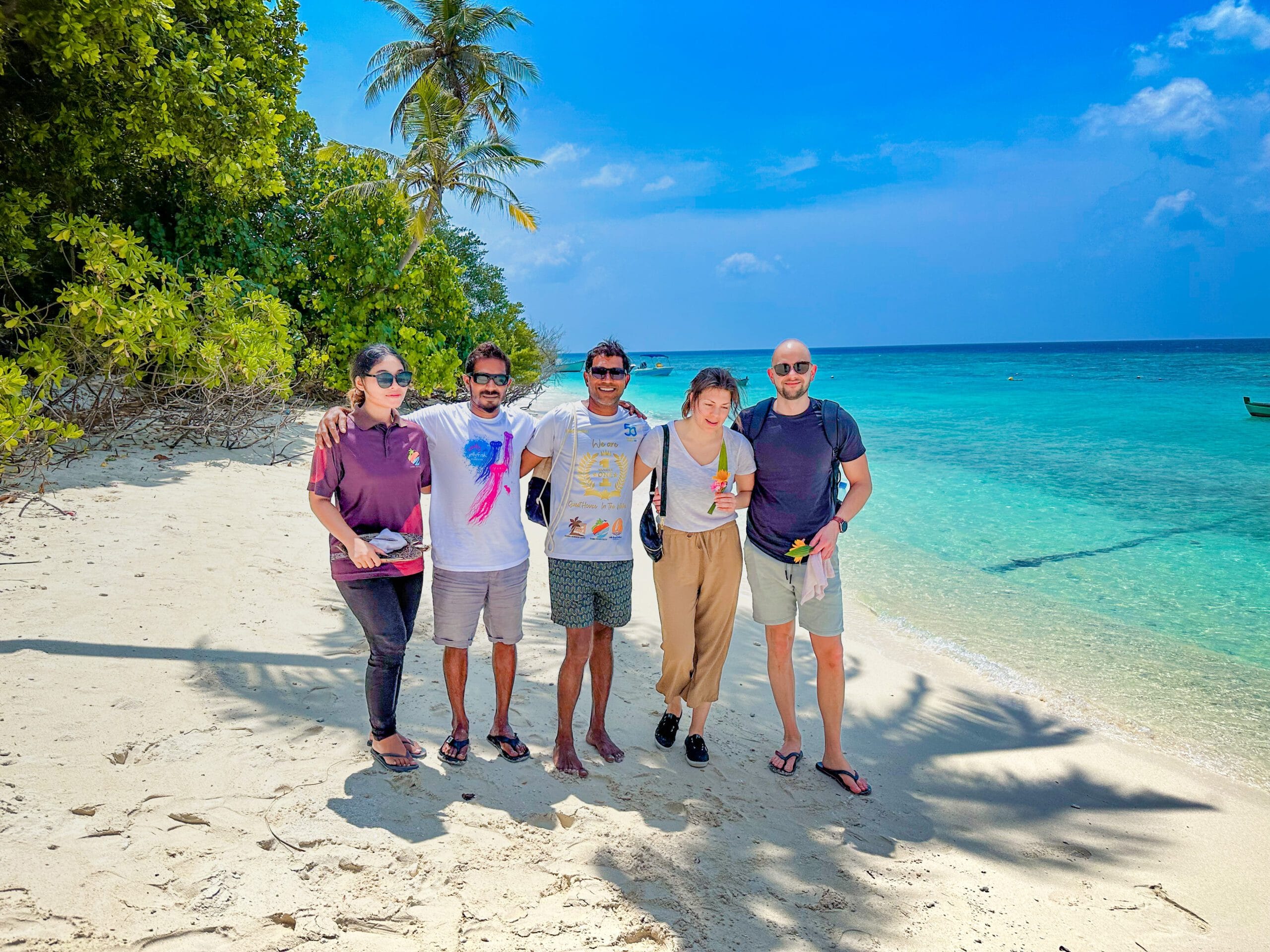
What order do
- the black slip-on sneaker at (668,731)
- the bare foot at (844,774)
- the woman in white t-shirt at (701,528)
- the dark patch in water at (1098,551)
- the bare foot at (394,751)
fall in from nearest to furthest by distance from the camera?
the bare foot at (394,751)
the woman in white t-shirt at (701,528)
the bare foot at (844,774)
the black slip-on sneaker at (668,731)
the dark patch in water at (1098,551)

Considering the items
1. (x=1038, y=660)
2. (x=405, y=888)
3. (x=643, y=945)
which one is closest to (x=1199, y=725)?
(x=1038, y=660)

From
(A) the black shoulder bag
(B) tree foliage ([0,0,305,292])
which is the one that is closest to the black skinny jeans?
(A) the black shoulder bag

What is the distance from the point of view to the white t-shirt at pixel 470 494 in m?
3.27

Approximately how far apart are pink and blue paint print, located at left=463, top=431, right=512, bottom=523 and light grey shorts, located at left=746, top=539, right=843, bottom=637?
1.24 metres

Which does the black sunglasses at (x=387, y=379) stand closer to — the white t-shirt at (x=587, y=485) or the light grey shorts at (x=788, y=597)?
the white t-shirt at (x=587, y=485)

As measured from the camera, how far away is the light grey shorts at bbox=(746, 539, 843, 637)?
357 centimetres

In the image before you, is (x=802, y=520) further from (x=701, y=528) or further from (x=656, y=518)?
(x=656, y=518)

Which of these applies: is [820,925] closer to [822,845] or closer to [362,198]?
[822,845]

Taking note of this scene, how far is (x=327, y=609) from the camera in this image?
5.04 meters

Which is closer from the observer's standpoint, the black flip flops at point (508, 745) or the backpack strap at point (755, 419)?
the black flip flops at point (508, 745)

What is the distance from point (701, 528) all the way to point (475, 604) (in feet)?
3.55

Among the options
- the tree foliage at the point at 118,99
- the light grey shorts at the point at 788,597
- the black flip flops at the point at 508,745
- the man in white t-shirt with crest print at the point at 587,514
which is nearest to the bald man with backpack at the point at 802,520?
the light grey shorts at the point at 788,597

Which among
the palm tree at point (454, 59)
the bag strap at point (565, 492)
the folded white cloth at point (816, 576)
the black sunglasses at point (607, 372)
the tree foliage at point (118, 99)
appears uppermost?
the palm tree at point (454, 59)

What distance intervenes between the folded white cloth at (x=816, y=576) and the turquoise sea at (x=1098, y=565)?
3.09 m
